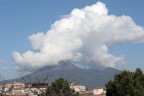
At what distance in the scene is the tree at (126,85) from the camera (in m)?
70.4

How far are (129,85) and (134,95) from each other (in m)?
2.39

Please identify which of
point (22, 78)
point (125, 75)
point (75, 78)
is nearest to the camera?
point (22, 78)

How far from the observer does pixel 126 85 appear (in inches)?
2822

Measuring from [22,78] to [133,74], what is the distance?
49288 millimetres

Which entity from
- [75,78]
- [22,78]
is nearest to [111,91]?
[75,78]

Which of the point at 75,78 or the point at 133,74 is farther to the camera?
the point at 133,74

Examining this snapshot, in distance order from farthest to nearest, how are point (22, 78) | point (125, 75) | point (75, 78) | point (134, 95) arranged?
point (125, 75) < point (134, 95) < point (75, 78) < point (22, 78)

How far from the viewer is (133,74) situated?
2997 inches

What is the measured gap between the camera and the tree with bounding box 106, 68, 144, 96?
7038 cm

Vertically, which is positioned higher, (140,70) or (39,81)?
(140,70)

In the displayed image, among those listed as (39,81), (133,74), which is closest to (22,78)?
(39,81)

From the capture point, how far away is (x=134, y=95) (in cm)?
6925

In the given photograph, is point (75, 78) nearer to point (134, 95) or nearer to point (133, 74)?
point (134, 95)

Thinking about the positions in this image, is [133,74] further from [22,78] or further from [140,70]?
[22,78]
